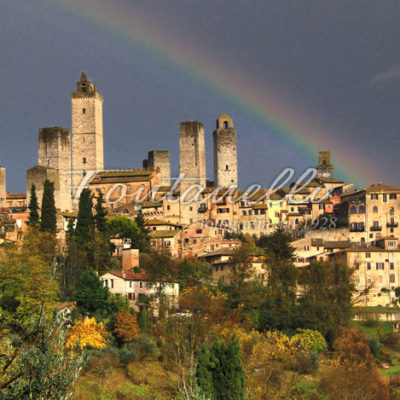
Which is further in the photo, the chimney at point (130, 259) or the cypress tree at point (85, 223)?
the cypress tree at point (85, 223)

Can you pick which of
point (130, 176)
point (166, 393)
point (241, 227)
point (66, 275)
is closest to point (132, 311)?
point (66, 275)

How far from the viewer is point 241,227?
260 feet

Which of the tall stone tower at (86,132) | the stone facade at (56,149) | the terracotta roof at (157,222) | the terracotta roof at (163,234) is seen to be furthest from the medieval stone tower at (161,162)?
the terracotta roof at (163,234)

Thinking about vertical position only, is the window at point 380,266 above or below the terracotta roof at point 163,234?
below

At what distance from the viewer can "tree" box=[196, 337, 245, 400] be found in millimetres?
28469

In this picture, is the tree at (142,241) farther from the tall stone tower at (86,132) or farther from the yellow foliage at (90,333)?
the tall stone tower at (86,132)

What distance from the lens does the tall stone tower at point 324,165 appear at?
9606cm

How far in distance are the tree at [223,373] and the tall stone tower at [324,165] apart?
217ft

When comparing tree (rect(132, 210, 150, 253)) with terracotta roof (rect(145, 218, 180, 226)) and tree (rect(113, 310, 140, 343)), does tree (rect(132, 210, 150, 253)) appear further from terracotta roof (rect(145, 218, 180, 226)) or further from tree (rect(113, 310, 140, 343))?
tree (rect(113, 310, 140, 343))

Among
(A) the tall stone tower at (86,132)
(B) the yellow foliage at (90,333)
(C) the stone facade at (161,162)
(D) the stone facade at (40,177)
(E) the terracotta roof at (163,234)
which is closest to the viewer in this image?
(B) the yellow foliage at (90,333)

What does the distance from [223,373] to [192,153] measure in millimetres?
59168

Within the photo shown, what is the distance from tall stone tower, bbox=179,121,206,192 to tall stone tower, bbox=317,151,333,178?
55.5 feet

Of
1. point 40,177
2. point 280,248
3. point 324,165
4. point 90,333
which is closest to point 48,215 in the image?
point 90,333

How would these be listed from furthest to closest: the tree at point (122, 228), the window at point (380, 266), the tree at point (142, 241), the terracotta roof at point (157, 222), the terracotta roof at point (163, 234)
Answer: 1. the terracotta roof at point (157, 222)
2. the terracotta roof at point (163, 234)
3. the window at point (380, 266)
4. the tree at point (122, 228)
5. the tree at point (142, 241)
